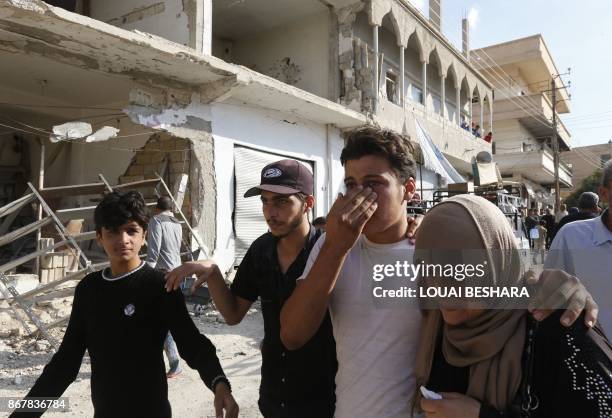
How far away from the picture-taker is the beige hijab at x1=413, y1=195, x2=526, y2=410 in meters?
0.89

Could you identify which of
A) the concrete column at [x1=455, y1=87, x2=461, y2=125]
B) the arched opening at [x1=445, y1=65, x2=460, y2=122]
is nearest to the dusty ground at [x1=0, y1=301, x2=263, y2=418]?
the concrete column at [x1=455, y1=87, x2=461, y2=125]

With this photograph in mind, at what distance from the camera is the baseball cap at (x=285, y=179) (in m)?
1.73

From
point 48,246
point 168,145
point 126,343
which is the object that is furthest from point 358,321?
point 168,145

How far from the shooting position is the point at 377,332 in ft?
4.10

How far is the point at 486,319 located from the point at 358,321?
43 centimetres

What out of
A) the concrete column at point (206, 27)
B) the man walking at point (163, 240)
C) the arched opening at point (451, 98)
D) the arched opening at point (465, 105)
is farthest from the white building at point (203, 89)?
the arched opening at point (465, 105)

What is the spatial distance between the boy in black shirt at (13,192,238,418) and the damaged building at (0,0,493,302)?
169 inches

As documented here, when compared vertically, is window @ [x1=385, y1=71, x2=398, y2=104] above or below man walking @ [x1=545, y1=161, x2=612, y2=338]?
above

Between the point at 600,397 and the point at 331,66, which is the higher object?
the point at 331,66

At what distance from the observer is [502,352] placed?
91 centimetres

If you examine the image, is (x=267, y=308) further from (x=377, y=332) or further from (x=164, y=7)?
(x=164, y=7)

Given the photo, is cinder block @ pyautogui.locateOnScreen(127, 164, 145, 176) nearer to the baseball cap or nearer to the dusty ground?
the dusty ground

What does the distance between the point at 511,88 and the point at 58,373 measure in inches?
1181

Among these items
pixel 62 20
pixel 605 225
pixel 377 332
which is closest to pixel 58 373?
pixel 377 332
